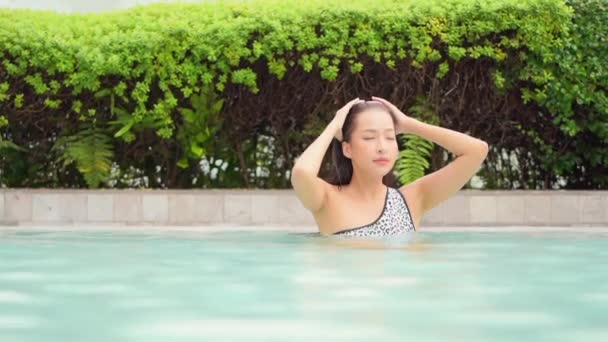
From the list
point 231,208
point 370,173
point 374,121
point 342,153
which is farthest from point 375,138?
point 231,208

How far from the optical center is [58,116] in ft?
37.5

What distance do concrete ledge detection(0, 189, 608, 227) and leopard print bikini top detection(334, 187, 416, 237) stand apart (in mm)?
3780

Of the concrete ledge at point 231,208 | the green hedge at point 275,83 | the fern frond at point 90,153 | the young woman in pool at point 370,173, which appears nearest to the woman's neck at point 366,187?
the young woman in pool at point 370,173

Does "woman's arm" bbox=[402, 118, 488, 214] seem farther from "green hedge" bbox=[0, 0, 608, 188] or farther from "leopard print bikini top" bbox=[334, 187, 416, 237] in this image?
"green hedge" bbox=[0, 0, 608, 188]

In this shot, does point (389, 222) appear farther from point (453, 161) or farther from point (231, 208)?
point (231, 208)

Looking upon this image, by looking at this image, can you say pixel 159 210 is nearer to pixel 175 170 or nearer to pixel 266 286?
pixel 175 170

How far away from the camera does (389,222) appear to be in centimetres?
668

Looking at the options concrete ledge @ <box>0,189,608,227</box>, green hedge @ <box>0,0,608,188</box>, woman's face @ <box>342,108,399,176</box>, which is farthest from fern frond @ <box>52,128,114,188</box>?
woman's face @ <box>342,108,399,176</box>

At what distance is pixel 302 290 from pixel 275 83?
20.7ft

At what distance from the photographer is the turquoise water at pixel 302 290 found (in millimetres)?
3973

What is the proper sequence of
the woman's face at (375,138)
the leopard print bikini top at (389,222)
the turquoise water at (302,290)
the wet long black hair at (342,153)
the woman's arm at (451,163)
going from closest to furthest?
1. the turquoise water at (302,290)
2. the woman's face at (375,138)
3. the wet long black hair at (342,153)
4. the woman's arm at (451,163)
5. the leopard print bikini top at (389,222)

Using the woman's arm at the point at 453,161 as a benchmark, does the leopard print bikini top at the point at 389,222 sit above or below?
below

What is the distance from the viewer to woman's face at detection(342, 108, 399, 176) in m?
6.14

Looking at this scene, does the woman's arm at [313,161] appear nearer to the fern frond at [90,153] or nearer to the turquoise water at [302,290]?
the turquoise water at [302,290]
